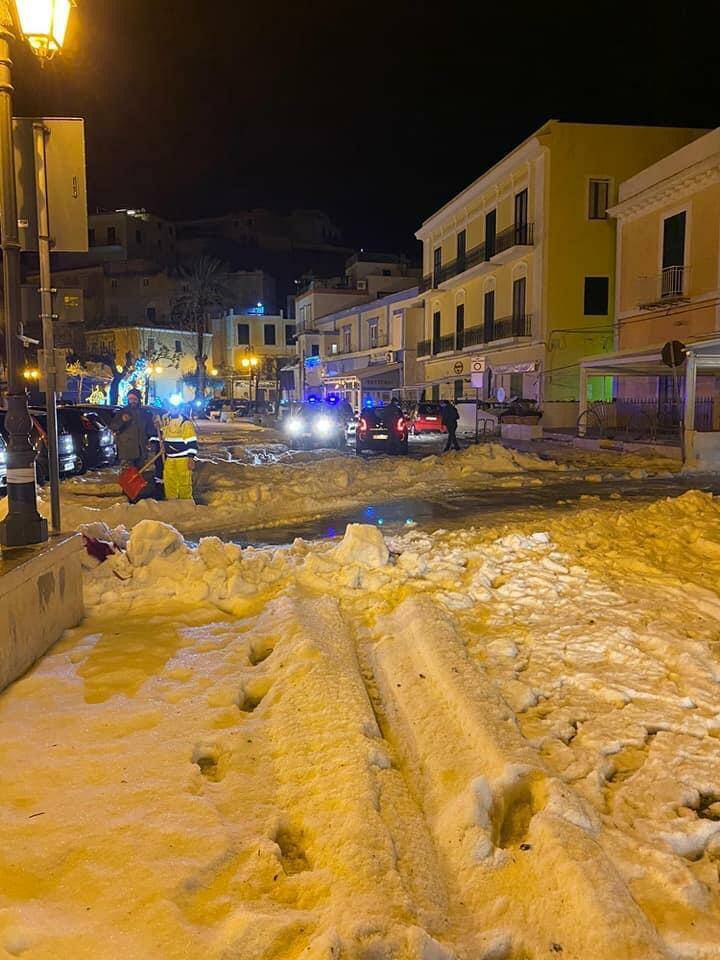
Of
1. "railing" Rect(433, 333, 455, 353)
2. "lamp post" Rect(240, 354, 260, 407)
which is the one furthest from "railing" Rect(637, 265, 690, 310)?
"lamp post" Rect(240, 354, 260, 407)

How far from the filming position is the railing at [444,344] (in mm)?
45000

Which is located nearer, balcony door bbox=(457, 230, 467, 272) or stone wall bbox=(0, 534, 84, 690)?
stone wall bbox=(0, 534, 84, 690)

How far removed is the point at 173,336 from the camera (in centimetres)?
6650

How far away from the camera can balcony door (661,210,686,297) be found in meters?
26.4

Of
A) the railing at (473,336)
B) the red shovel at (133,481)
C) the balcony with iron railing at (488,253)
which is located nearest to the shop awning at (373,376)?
the balcony with iron railing at (488,253)

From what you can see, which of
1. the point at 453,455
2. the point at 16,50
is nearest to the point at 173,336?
the point at 453,455

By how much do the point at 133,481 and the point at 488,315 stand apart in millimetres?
32303

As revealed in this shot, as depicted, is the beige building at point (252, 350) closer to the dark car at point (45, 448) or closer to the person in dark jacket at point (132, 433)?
the dark car at point (45, 448)

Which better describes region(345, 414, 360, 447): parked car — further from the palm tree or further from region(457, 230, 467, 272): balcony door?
the palm tree

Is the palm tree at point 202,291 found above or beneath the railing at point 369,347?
above

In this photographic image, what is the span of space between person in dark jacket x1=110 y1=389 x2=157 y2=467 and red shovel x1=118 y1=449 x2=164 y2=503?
31 cm

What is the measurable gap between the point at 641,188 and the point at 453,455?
57.2 feet

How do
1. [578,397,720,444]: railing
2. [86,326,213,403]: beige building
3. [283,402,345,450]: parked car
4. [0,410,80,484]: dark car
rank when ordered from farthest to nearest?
[86,326,213,403]: beige building → [283,402,345,450]: parked car → [578,397,720,444]: railing → [0,410,80,484]: dark car

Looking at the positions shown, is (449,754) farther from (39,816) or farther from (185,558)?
(185,558)
